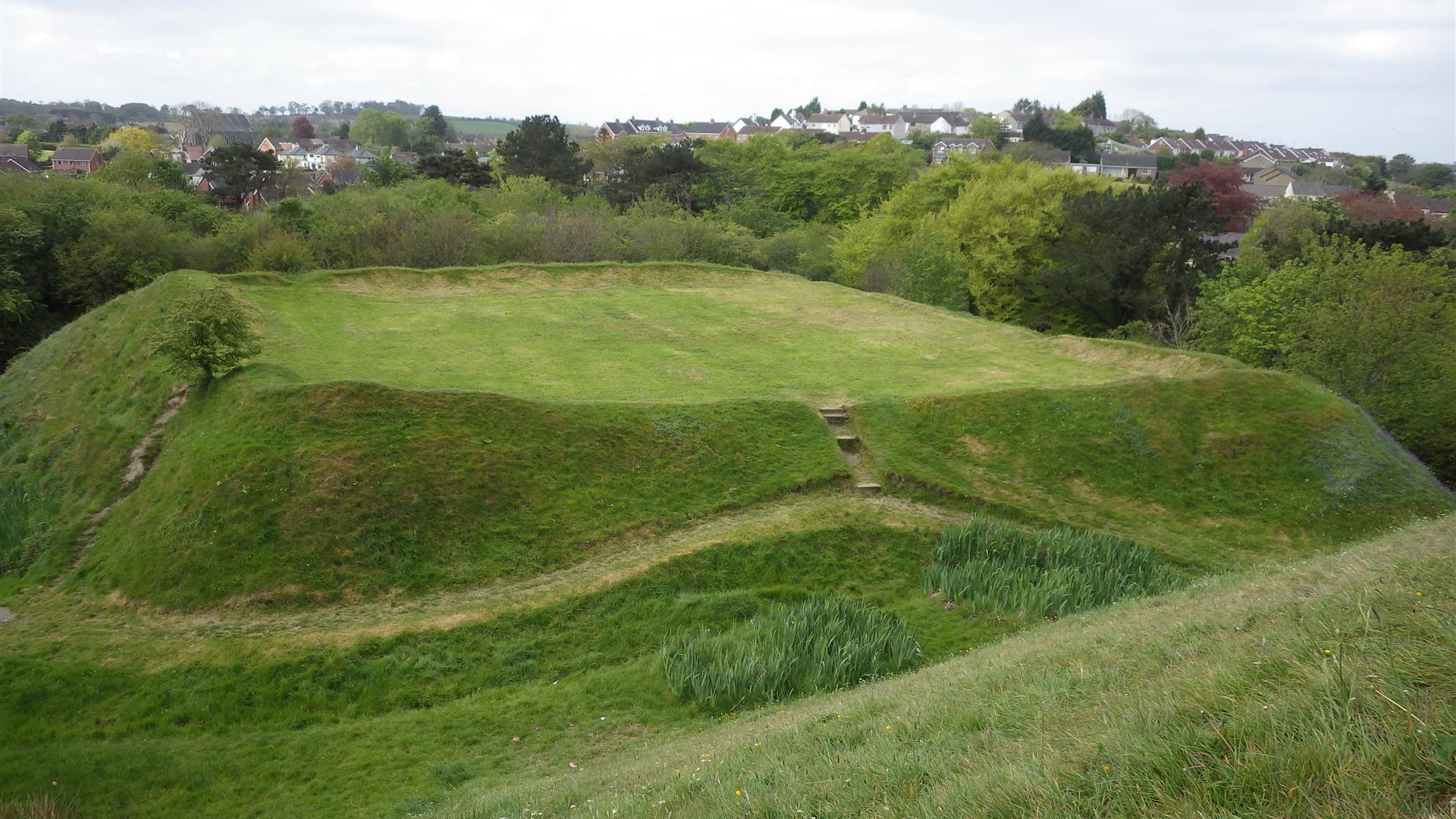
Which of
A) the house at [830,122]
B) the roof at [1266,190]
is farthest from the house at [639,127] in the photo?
the roof at [1266,190]

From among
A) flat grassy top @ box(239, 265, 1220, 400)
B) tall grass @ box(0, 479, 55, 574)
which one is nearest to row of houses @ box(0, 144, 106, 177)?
flat grassy top @ box(239, 265, 1220, 400)

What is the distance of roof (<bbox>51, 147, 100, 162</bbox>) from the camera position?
71312mm

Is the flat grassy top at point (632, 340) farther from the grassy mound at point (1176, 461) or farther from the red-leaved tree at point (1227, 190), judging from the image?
the red-leaved tree at point (1227, 190)

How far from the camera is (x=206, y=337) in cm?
1775

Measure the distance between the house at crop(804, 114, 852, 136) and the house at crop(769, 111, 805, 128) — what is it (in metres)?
1.59

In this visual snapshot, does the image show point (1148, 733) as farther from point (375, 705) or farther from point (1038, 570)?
point (375, 705)

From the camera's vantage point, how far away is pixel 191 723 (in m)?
11.2

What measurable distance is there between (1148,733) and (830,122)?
564 feet

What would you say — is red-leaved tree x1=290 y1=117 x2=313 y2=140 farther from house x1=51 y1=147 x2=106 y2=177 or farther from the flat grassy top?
the flat grassy top

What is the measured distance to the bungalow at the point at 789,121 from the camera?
159 metres

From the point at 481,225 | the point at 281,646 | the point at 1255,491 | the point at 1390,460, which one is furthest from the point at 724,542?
the point at 481,225

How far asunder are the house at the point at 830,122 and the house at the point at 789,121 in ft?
5.23

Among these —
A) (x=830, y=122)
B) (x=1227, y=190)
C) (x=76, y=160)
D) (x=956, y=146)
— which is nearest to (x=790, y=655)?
(x=1227, y=190)

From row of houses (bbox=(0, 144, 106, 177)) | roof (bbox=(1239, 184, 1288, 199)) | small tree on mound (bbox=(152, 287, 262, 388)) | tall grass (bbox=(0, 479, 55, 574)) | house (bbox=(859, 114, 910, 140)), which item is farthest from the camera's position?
house (bbox=(859, 114, 910, 140))
